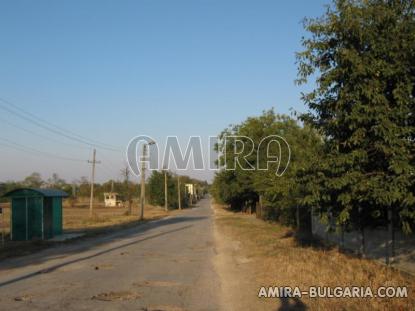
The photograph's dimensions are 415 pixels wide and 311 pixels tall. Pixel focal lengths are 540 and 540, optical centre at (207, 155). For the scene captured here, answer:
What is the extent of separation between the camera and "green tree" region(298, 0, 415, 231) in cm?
912

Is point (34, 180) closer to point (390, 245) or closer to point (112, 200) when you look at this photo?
point (112, 200)

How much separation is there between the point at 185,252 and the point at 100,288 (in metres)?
8.23

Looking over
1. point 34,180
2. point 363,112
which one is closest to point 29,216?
point 363,112

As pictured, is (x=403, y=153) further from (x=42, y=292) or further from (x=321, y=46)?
(x=42, y=292)

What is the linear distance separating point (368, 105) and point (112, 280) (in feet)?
23.1

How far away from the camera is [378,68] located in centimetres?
938

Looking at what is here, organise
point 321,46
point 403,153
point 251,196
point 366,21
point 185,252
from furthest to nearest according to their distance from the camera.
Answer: point 251,196
point 185,252
point 321,46
point 366,21
point 403,153

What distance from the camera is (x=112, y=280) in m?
12.6

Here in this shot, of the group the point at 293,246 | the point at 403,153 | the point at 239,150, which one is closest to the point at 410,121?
the point at 403,153

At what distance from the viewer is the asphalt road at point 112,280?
A: 31.6ft

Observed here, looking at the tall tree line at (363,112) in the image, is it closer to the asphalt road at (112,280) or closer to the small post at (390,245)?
the small post at (390,245)

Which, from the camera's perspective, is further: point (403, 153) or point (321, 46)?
point (321, 46)

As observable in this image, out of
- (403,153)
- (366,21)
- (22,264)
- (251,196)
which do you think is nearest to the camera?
(403,153)

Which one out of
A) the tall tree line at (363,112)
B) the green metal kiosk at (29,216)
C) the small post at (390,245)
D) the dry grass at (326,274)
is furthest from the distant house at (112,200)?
the tall tree line at (363,112)
